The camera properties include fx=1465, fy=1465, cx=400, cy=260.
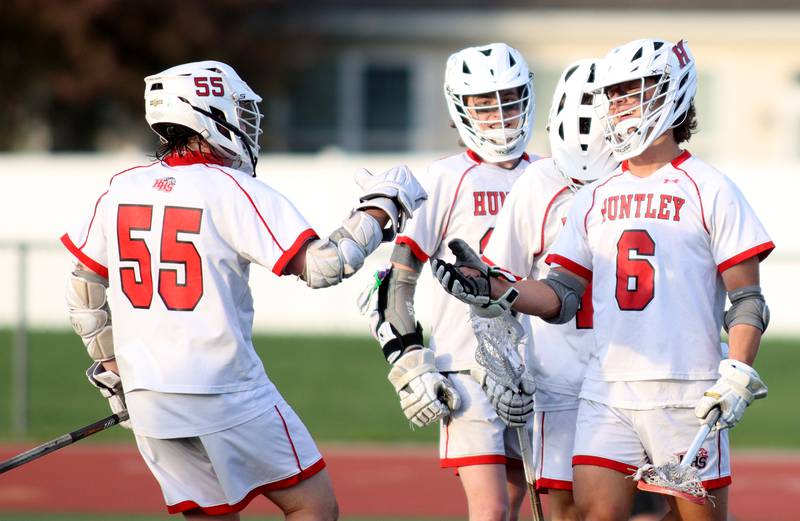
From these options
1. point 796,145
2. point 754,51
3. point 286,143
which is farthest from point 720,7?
point 286,143

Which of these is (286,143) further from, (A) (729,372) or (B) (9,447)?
(A) (729,372)

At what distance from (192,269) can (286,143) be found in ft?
71.0

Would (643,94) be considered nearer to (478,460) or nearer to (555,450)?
(555,450)

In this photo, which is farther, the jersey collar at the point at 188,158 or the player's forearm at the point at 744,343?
the jersey collar at the point at 188,158

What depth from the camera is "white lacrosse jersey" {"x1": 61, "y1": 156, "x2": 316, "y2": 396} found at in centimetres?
540

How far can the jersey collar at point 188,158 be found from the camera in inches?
222

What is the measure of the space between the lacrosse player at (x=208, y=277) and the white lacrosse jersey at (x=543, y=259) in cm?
74

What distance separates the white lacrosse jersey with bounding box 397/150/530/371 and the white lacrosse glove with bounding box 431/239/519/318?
3.65 ft

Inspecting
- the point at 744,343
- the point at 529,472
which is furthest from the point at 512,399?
the point at 744,343

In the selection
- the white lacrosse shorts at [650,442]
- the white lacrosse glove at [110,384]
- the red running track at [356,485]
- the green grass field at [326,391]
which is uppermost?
the white lacrosse glove at [110,384]

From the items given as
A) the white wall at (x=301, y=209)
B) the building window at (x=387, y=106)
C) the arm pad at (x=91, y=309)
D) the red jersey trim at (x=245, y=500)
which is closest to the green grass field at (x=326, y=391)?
the white wall at (x=301, y=209)

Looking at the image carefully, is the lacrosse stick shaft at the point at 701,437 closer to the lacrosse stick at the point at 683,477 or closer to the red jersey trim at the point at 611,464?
the lacrosse stick at the point at 683,477

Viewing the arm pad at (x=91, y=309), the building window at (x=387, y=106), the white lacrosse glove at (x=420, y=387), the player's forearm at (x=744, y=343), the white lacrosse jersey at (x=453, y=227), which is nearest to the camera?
the player's forearm at (x=744, y=343)

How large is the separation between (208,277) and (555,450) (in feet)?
6.10
